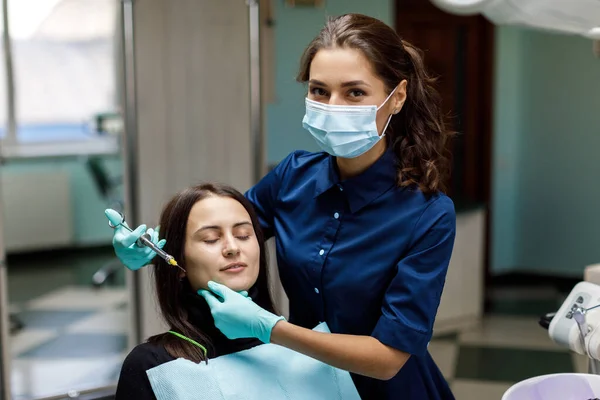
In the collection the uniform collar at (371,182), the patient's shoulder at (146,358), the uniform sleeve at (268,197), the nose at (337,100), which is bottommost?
the patient's shoulder at (146,358)

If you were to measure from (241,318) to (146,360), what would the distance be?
0.22m

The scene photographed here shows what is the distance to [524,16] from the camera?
4.62ft

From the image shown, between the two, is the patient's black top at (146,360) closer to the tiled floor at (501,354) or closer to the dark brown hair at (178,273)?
the dark brown hair at (178,273)

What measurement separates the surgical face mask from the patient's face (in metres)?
0.23

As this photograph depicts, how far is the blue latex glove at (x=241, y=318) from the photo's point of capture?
120 centimetres

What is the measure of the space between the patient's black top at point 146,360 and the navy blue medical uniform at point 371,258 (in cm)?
19

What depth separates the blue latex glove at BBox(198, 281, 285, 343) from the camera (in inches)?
47.1

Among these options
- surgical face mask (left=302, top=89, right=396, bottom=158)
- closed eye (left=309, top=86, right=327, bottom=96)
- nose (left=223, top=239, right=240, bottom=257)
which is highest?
closed eye (left=309, top=86, right=327, bottom=96)

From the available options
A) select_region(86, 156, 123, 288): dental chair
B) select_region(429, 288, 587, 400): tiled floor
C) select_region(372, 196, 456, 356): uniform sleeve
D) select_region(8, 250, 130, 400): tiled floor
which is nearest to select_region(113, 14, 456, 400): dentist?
select_region(372, 196, 456, 356): uniform sleeve

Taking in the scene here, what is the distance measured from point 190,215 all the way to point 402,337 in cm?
48

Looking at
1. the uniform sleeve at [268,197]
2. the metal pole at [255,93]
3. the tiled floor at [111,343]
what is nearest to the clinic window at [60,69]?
the tiled floor at [111,343]

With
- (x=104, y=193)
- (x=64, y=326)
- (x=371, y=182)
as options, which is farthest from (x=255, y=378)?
(x=104, y=193)

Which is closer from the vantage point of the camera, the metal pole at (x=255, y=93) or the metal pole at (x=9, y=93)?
the metal pole at (x=255, y=93)

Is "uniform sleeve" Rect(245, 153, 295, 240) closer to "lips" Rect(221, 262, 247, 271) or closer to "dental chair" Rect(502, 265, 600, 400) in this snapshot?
"lips" Rect(221, 262, 247, 271)
